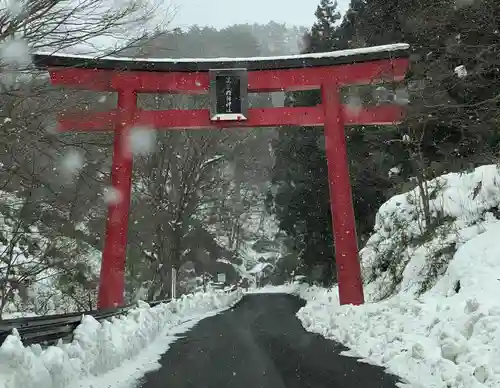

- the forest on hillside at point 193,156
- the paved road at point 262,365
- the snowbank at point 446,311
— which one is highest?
the forest on hillside at point 193,156

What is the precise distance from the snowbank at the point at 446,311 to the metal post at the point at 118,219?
512 cm

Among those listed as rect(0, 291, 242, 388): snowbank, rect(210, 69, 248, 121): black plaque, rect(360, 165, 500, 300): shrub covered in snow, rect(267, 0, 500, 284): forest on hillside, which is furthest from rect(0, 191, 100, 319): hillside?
rect(267, 0, 500, 284): forest on hillside

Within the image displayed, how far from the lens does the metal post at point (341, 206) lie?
12.9 meters

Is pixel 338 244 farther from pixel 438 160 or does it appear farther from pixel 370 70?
pixel 438 160

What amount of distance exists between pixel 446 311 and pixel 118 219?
29.8ft

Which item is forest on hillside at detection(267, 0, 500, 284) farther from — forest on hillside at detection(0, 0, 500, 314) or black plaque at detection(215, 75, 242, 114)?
black plaque at detection(215, 75, 242, 114)

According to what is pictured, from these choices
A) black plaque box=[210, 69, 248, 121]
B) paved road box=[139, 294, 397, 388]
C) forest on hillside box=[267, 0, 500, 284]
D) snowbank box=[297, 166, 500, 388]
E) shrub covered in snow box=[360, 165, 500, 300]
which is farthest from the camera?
black plaque box=[210, 69, 248, 121]

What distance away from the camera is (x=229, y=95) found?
13.6m

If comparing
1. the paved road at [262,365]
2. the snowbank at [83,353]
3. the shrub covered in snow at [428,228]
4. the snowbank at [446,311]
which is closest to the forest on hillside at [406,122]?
the shrub covered in snow at [428,228]

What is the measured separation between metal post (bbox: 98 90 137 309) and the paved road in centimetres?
346

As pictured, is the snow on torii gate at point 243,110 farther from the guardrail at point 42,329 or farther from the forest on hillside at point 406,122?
the guardrail at point 42,329

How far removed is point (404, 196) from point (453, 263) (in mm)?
7037

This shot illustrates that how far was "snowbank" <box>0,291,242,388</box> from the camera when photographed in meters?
4.28

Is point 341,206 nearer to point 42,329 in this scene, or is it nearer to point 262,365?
point 262,365
